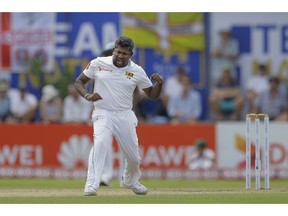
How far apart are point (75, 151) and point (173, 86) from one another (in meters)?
2.79

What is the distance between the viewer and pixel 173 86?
2139 centimetres

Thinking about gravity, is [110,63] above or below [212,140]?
above

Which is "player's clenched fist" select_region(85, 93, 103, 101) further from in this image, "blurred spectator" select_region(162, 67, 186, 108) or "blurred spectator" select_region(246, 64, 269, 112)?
"blurred spectator" select_region(246, 64, 269, 112)

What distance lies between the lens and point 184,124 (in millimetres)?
19672

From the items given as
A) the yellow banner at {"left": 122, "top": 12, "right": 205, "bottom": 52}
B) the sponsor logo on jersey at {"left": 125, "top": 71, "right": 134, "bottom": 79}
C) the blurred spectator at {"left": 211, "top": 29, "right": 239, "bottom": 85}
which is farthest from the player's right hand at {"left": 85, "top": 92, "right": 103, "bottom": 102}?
the blurred spectator at {"left": 211, "top": 29, "right": 239, "bottom": 85}

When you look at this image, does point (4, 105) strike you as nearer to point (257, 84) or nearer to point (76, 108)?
point (76, 108)

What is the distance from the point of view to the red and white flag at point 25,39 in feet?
72.3

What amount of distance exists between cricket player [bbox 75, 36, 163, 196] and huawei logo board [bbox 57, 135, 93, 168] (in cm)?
743

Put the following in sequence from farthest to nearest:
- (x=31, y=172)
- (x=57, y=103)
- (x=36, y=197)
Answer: (x=57, y=103) → (x=31, y=172) → (x=36, y=197)

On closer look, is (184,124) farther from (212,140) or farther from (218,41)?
(218,41)

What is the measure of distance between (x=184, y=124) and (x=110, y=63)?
7.66 metres

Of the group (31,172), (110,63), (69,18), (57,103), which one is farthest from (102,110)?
(69,18)

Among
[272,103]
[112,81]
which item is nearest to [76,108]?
[272,103]

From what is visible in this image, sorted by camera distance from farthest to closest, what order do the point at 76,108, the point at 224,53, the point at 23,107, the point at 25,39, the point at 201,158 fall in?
the point at 25,39
the point at 224,53
the point at 23,107
the point at 76,108
the point at 201,158
